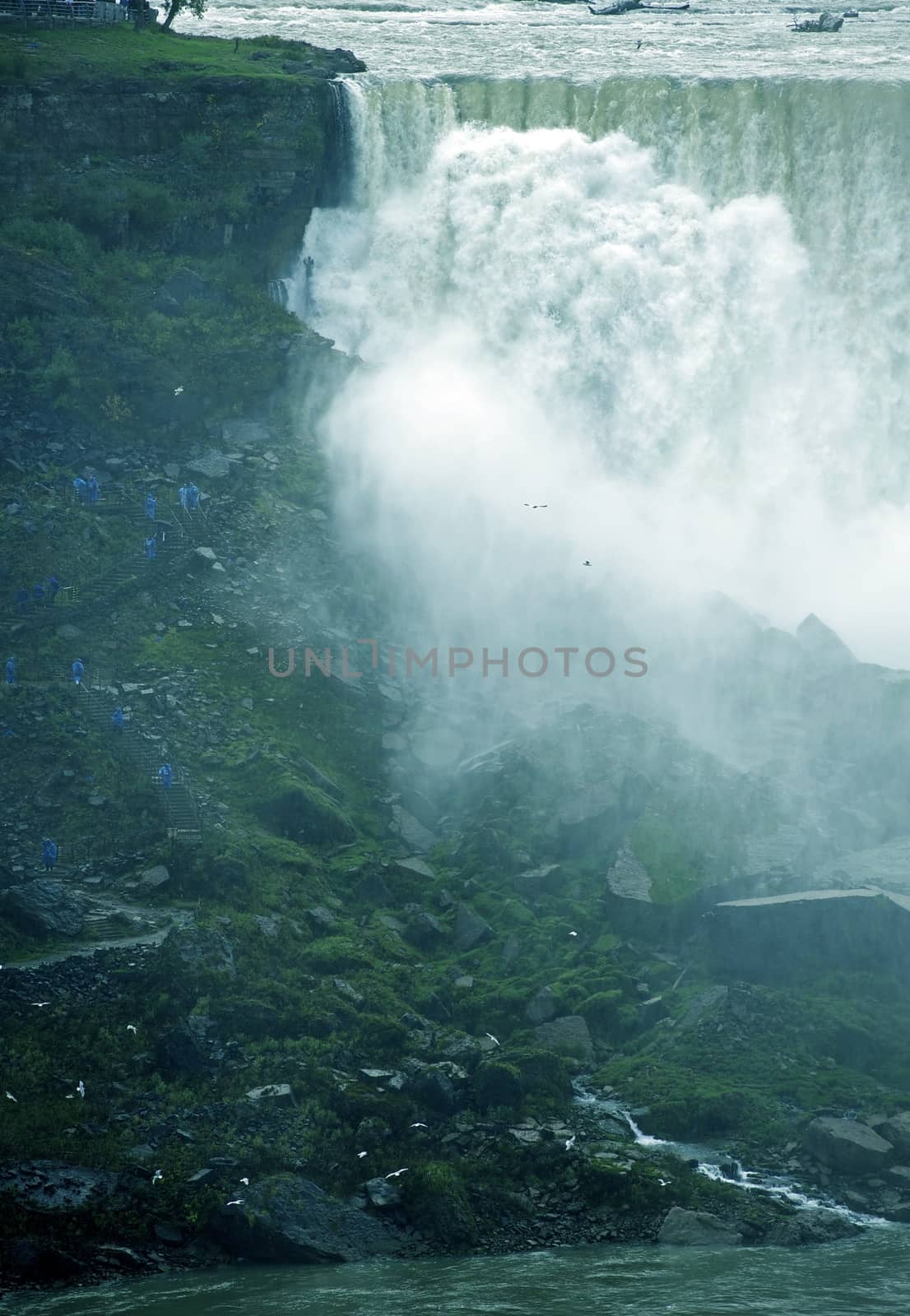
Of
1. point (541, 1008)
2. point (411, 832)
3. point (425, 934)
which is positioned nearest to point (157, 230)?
point (411, 832)

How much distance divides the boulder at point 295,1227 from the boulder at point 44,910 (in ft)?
27.6

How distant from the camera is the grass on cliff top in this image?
64438mm

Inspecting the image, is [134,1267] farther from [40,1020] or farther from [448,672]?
[448,672]

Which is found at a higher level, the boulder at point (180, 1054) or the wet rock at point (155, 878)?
the wet rock at point (155, 878)

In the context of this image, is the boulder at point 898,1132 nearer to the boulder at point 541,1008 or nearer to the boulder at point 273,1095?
the boulder at point 541,1008

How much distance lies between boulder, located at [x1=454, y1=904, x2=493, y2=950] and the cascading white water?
2177cm

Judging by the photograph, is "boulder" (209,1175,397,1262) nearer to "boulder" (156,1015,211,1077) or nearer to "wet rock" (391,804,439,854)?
"boulder" (156,1015,211,1077)

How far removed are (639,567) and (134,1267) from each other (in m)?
30.1

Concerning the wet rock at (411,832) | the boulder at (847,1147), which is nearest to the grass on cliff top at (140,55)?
the wet rock at (411,832)

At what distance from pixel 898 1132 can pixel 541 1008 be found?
27.5 ft

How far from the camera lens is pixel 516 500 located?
56.9 m

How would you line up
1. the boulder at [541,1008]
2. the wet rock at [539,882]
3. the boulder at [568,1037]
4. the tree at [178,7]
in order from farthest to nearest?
the tree at [178,7]
the wet rock at [539,882]
the boulder at [541,1008]
the boulder at [568,1037]

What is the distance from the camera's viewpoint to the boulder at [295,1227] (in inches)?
1281

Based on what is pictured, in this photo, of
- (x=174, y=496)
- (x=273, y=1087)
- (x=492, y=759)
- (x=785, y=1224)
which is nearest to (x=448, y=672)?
(x=492, y=759)
